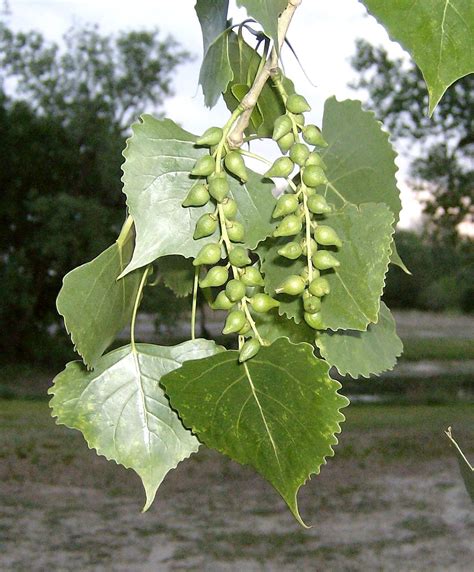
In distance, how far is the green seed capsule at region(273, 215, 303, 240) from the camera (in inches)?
12.9

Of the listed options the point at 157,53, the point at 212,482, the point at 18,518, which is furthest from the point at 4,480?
the point at 157,53

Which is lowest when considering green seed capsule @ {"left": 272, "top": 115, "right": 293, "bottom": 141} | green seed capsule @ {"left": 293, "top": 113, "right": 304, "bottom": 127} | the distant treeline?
the distant treeline

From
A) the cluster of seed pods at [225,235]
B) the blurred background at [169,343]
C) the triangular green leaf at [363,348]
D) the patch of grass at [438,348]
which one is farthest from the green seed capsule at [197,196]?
the patch of grass at [438,348]

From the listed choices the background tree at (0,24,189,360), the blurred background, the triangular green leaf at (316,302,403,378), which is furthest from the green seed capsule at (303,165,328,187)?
the background tree at (0,24,189,360)

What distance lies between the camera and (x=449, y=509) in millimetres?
5781

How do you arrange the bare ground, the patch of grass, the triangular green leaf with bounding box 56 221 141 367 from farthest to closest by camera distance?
the patch of grass, the bare ground, the triangular green leaf with bounding box 56 221 141 367

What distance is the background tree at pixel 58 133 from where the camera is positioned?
9.63m

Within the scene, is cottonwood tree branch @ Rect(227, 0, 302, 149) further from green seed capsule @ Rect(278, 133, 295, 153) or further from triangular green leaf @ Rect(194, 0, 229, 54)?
triangular green leaf @ Rect(194, 0, 229, 54)

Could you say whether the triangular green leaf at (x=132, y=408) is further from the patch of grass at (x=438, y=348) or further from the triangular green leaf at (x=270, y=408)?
the patch of grass at (x=438, y=348)

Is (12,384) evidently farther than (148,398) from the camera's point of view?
Yes

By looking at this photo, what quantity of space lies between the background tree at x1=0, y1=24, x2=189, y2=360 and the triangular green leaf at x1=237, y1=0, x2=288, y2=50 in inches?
364

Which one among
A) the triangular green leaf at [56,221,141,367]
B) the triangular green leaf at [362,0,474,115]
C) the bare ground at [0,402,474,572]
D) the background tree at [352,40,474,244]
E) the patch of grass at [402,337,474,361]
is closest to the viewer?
the triangular green leaf at [362,0,474,115]

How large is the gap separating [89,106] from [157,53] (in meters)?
1.03

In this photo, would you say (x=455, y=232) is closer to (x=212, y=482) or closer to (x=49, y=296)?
(x=212, y=482)
